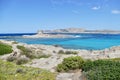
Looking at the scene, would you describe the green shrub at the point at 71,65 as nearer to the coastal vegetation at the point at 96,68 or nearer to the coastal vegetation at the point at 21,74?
the coastal vegetation at the point at 96,68

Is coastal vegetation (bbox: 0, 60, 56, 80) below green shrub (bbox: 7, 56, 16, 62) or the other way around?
the other way around

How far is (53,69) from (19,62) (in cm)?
472

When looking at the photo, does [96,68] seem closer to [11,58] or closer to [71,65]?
[71,65]

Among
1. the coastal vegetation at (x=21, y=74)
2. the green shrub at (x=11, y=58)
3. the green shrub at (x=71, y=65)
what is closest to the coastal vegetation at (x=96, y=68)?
the green shrub at (x=71, y=65)

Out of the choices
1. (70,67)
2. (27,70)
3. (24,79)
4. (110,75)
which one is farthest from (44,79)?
(70,67)

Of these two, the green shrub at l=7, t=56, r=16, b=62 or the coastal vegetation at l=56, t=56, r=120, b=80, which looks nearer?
the coastal vegetation at l=56, t=56, r=120, b=80

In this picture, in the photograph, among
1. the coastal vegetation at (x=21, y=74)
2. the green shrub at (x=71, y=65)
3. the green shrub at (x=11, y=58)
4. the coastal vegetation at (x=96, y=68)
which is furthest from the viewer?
the green shrub at (x=11, y=58)

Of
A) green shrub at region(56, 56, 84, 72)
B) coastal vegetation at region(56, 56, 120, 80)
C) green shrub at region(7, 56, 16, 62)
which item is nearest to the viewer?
coastal vegetation at region(56, 56, 120, 80)

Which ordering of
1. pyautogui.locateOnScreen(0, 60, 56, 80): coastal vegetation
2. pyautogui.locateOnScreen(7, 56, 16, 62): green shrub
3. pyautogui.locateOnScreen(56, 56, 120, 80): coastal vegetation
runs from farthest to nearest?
pyautogui.locateOnScreen(7, 56, 16, 62): green shrub, pyautogui.locateOnScreen(0, 60, 56, 80): coastal vegetation, pyautogui.locateOnScreen(56, 56, 120, 80): coastal vegetation

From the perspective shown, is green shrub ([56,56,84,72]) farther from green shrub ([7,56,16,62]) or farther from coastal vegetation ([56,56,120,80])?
green shrub ([7,56,16,62])

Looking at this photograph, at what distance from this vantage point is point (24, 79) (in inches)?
519

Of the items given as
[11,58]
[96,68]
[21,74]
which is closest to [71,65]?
[96,68]

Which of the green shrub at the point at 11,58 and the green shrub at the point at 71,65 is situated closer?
the green shrub at the point at 71,65

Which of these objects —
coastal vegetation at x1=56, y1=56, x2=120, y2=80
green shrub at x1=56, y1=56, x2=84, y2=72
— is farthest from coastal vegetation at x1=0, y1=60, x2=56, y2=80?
green shrub at x1=56, y1=56, x2=84, y2=72
